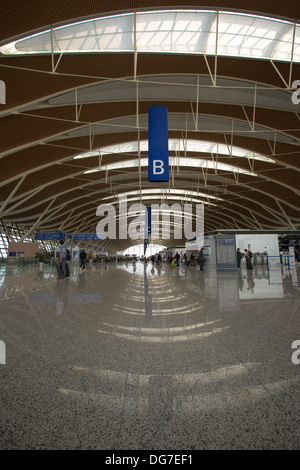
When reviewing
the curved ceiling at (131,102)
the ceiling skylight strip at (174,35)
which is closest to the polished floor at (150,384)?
the curved ceiling at (131,102)

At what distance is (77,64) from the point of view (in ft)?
45.7

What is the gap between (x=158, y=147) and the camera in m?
12.2

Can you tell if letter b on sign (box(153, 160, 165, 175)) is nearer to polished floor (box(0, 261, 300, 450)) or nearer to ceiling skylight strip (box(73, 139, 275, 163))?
polished floor (box(0, 261, 300, 450))

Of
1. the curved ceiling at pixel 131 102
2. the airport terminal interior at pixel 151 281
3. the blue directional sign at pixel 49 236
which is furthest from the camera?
the blue directional sign at pixel 49 236

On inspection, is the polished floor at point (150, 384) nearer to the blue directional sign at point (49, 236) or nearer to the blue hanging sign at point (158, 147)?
the blue hanging sign at point (158, 147)

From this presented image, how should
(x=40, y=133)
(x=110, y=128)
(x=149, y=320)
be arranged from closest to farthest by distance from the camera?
(x=149, y=320) < (x=40, y=133) < (x=110, y=128)

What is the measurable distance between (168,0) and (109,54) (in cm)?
411

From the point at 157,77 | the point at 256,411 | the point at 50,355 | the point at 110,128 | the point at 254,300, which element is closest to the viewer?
the point at 256,411

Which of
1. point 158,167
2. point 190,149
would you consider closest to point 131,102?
point 158,167

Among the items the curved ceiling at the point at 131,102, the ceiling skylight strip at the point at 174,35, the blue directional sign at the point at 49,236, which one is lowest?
the blue directional sign at the point at 49,236

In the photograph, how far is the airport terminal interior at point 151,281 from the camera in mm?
2053

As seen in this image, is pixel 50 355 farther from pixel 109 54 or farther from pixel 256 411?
pixel 109 54

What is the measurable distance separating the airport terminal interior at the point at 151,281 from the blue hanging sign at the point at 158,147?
0.07 metres

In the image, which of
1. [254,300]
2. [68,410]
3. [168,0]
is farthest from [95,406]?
[168,0]
